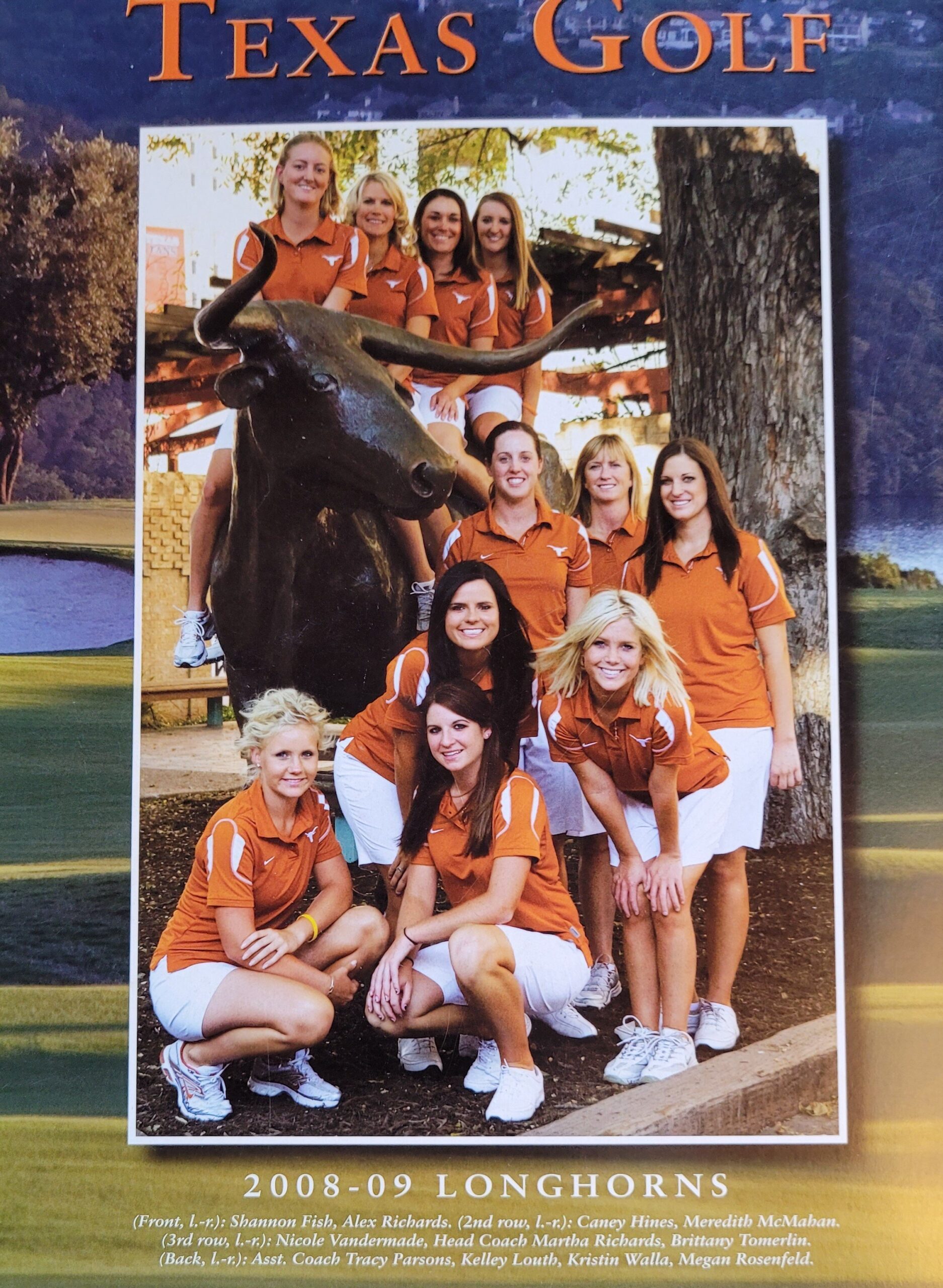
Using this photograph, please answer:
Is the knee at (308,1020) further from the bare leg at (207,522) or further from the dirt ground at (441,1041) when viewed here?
the bare leg at (207,522)

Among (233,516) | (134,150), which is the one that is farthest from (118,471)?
(134,150)

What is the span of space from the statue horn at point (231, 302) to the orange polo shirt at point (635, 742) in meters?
1.43

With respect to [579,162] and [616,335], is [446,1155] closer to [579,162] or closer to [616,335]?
[616,335]

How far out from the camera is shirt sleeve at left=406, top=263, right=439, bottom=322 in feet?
13.3

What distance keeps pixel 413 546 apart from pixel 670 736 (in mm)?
989

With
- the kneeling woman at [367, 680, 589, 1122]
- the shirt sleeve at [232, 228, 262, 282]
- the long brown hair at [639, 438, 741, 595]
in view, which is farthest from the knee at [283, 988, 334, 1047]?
the shirt sleeve at [232, 228, 262, 282]

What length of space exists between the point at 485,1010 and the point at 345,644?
1.19 metres

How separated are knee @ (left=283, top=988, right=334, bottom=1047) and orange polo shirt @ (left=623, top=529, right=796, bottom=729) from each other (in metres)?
1.42

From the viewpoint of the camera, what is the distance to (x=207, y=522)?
4047mm

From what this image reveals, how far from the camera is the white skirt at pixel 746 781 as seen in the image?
3.92 metres

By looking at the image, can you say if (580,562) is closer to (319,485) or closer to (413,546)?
(413,546)

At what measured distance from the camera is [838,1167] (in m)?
3.90

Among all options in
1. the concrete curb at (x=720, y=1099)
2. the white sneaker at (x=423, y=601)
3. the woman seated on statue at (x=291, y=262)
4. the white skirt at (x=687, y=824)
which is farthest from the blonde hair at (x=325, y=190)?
the concrete curb at (x=720, y=1099)

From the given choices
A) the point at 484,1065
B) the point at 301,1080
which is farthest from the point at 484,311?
the point at 301,1080
